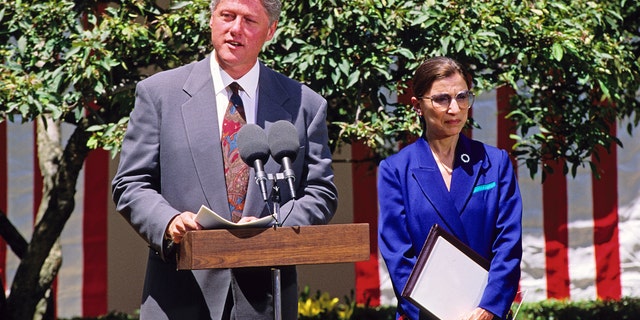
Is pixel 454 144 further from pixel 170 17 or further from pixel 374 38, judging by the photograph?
pixel 170 17

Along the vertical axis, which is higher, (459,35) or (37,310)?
(459,35)

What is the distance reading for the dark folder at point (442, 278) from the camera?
3441mm

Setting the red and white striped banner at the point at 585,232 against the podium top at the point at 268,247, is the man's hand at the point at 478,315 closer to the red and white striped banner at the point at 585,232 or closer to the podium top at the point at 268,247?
the podium top at the point at 268,247

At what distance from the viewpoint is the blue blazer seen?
3.55m

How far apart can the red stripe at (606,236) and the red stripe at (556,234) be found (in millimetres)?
260

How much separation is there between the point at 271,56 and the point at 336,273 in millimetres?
3789

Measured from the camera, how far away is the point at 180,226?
287 centimetres

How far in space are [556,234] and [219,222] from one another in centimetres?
662

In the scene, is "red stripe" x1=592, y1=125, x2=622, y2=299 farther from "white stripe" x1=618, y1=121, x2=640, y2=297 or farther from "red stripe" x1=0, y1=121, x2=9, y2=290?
"red stripe" x1=0, y1=121, x2=9, y2=290

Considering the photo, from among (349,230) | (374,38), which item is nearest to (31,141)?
(374,38)

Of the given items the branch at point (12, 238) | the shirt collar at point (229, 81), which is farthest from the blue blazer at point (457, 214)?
the branch at point (12, 238)

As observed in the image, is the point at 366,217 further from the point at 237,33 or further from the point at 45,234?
the point at 237,33

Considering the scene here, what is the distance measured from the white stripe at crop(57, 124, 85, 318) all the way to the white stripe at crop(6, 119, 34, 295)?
1.14ft

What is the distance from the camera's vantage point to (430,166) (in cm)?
367
